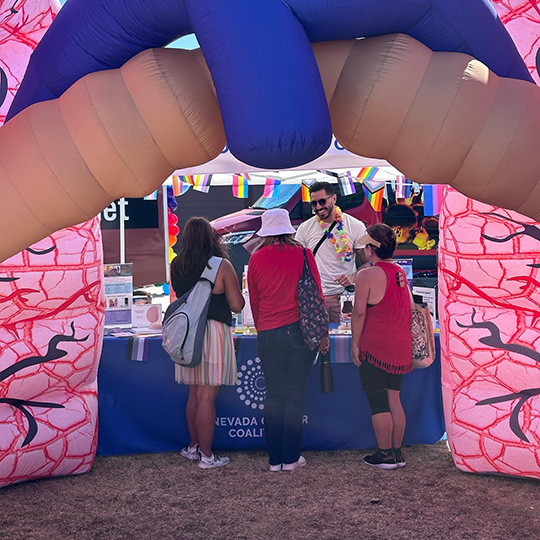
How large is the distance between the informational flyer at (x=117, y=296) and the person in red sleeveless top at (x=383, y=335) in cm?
168

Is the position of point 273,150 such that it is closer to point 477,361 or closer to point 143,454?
point 477,361

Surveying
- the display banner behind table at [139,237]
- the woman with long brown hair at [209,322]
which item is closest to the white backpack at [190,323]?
the woman with long brown hair at [209,322]

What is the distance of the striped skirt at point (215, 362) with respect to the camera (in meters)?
3.83

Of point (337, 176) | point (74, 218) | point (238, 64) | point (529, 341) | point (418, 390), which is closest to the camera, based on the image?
point (238, 64)

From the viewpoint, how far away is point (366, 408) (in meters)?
4.15

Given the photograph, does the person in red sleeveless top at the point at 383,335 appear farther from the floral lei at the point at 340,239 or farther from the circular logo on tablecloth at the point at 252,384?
the floral lei at the point at 340,239

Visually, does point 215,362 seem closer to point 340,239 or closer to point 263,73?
point 340,239

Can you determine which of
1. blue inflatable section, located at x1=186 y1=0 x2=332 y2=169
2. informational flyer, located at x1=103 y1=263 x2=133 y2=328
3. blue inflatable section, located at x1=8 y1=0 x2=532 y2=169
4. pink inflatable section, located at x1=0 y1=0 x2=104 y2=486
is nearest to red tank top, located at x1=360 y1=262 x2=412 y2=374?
pink inflatable section, located at x1=0 y1=0 x2=104 y2=486

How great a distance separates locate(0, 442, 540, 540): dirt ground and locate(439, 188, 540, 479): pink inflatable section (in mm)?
223

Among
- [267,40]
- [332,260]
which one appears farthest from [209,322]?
[267,40]

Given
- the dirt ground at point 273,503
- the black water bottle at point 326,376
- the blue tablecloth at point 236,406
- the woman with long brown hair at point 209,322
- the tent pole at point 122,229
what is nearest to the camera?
the dirt ground at point 273,503

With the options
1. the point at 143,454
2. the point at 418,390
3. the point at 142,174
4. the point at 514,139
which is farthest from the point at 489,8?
the point at 143,454

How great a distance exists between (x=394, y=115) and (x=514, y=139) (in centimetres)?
34

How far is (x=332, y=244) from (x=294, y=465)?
1579 millimetres
